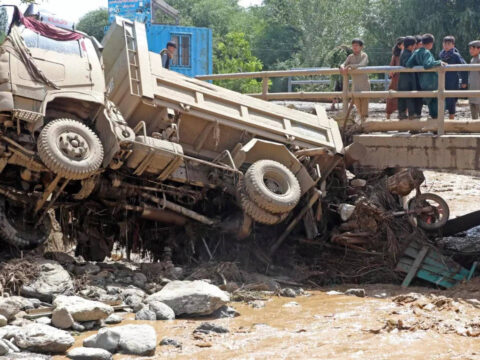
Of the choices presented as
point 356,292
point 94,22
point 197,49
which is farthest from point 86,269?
point 94,22

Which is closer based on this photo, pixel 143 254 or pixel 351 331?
pixel 351 331

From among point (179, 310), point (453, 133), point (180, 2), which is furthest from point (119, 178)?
point (180, 2)

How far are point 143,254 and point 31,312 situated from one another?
347cm

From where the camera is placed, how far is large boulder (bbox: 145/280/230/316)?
8.94 m

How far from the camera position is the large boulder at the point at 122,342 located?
7.59m

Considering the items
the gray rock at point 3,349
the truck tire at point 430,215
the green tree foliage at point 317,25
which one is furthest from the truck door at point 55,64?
the green tree foliage at point 317,25

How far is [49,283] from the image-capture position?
9.45m

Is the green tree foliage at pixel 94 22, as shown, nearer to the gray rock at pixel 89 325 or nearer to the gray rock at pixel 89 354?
the gray rock at pixel 89 325

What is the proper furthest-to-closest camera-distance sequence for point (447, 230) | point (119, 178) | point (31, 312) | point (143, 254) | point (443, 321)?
point (447, 230) < point (143, 254) < point (119, 178) < point (443, 321) < point (31, 312)

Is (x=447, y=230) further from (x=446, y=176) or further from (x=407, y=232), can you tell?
(x=446, y=176)

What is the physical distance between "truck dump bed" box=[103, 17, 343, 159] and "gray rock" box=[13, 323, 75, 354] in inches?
154

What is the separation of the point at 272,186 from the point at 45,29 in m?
3.53

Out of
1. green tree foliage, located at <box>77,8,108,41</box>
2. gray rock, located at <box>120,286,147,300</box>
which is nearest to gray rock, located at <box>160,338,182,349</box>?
gray rock, located at <box>120,286,147,300</box>

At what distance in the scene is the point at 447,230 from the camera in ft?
43.0
